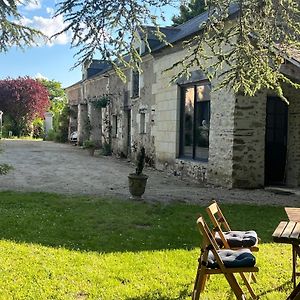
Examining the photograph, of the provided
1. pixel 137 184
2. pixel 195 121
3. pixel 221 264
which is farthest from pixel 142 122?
pixel 221 264

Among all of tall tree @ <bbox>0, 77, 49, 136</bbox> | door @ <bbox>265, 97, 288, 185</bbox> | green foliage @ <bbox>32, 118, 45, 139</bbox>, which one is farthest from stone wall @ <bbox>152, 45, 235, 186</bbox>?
green foliage @ <bbox>32, 118, 45, 139</bbox>

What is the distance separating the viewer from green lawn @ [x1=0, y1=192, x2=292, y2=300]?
4.48 meters

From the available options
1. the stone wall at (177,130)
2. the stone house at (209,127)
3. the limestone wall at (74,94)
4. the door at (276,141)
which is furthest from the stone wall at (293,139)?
the limestone wall at (74,94)

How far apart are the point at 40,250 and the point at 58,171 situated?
32.0 feet

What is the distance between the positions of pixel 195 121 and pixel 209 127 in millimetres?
1160

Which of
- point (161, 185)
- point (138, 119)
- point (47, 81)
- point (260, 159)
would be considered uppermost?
point (47, 81)

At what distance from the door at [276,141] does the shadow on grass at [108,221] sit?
143 inches

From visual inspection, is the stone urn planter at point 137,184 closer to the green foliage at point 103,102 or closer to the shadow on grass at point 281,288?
the shadow on grass at point 281,288

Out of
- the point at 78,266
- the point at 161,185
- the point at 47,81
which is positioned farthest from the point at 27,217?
the point at 47,81

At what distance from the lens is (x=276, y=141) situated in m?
12.8

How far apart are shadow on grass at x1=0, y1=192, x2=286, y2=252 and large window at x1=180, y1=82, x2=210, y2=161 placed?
4.67 metres

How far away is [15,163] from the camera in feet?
57.8

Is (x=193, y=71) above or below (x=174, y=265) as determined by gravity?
above

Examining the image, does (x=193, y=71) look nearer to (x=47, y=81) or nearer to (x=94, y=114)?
(x=94, y=114)
